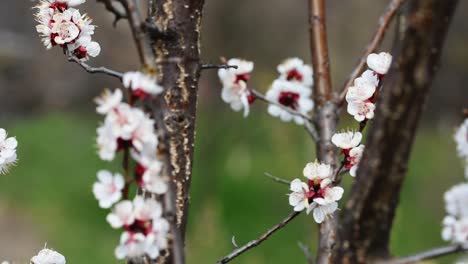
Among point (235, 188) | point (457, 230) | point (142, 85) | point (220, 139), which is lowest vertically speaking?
point (457, 230)

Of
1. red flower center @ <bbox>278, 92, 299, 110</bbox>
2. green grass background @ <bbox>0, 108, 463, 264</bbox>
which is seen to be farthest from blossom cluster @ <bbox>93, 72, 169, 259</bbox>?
green grass background @ <bbox>0, 108, 463, 264</bbox>

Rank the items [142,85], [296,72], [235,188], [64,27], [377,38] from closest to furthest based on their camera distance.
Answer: [142,85], [64,27], [377,38], [296,72], [235,188]

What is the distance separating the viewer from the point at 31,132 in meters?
5.64

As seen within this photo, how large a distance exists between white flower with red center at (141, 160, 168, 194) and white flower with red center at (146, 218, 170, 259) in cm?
→ 3

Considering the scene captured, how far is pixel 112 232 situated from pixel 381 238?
11.4ft

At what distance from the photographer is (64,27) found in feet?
3.25

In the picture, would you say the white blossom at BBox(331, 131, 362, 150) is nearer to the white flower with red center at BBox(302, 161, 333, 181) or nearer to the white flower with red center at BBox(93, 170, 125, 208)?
the white flower with red center at BBox(302, 161, 333, 181)

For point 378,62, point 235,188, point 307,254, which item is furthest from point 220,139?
point 378,62

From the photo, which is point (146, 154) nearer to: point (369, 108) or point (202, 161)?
point (369, 108)

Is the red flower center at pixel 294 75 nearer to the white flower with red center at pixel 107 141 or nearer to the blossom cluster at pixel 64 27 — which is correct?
the blossom cluster at pixel 64 27

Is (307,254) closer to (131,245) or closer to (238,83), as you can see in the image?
(238,83)

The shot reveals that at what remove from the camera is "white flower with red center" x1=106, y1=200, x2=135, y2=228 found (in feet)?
2.22

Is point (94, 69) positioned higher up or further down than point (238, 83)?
further down

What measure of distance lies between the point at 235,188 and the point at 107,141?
3.30 m
